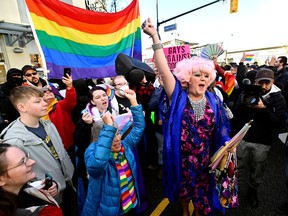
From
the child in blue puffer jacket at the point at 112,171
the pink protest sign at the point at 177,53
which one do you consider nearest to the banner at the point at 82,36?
the pink protest sign at the point at 177,53

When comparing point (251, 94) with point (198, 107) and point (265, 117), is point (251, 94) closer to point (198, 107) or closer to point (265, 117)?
point (265, 117)

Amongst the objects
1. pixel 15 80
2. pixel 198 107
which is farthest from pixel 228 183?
pixel 15 80

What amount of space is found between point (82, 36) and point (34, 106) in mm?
1606

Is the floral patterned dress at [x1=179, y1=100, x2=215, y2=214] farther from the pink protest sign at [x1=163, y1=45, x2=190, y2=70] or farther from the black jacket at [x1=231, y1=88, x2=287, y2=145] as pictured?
the pink protest sign at [x1=163, y1=45, x2=190, y2=70]

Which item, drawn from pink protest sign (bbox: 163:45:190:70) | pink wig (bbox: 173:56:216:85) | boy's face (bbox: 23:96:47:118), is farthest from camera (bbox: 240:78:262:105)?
boy's face (bbox: 23:96:47:118)

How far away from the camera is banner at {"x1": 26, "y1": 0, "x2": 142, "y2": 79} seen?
2479 mm

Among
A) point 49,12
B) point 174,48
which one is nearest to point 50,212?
point 49,12

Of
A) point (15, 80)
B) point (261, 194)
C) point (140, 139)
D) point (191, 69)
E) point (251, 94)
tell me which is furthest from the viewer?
point (15, 80)

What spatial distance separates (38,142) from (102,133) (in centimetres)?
74

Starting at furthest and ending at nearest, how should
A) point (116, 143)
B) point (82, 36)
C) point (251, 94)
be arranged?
1. point (82, 36)
2. point (251, 94)
3. point (116, 143)

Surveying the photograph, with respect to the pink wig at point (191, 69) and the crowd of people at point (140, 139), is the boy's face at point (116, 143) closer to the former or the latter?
the crowd of people at point (140, 139)

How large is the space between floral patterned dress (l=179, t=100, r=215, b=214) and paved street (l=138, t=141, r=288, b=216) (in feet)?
2.08

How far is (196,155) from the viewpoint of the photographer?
1902mm

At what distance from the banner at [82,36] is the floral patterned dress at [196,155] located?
6.17 ft
